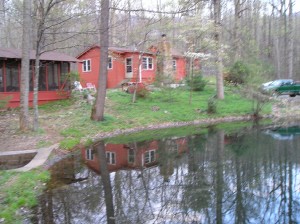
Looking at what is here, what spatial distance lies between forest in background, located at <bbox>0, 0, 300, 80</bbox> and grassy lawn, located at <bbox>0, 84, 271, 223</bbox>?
2.89m

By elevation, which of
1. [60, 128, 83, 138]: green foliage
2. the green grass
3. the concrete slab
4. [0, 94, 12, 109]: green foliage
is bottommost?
the concrete slab

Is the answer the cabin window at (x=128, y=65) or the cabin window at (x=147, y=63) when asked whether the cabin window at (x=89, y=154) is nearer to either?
the cabin window at (x=128, y=65)

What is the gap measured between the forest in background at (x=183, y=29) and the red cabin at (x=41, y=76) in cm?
136

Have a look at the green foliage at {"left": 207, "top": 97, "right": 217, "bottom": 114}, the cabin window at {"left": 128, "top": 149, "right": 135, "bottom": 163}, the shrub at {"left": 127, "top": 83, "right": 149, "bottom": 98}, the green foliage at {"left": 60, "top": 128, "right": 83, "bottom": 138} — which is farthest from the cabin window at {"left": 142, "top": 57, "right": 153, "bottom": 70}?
the cabin window at {"left": 128, "top": 149, "right": 135, "bottom": 163}

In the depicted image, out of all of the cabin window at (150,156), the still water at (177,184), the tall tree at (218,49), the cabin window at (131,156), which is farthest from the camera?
the tall tree at (218,49)

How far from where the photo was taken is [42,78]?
2152 cm

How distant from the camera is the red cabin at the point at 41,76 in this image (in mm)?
19594

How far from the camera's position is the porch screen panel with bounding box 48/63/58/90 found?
21.9 meters

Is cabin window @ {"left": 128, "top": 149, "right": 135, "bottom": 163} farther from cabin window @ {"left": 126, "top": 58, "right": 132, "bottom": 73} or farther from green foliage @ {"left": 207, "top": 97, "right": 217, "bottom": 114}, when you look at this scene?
cabin window @ {"left": 126, "top": 58, "right": 132, "bottom": 73}

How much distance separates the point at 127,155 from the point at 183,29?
14.9m

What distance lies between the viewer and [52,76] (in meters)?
22.1

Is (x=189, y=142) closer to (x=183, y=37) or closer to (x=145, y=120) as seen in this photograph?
(x=145, y=120)

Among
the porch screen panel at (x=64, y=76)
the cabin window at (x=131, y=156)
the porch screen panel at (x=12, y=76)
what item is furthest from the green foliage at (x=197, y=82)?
the cabin window at (x=131, y=156)

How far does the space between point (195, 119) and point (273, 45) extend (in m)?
30.8
